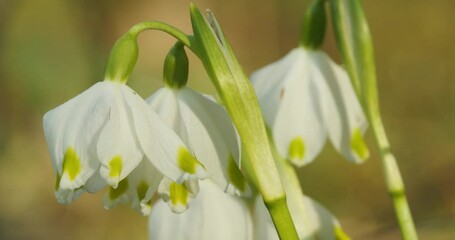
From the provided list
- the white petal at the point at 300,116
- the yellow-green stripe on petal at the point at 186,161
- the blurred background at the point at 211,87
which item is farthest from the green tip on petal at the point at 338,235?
the blurred background at the point at 211,87

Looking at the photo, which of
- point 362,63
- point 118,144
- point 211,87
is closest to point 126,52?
point 118,144

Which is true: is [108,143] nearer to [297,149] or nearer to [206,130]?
[206,130]

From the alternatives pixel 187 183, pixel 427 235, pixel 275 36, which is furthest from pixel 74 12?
pixel 187 183

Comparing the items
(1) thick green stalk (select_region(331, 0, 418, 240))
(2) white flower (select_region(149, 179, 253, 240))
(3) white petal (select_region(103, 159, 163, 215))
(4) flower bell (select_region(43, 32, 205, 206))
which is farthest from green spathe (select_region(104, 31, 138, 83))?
(1) thick green stalk (select_region(331, 0, 418, 240))

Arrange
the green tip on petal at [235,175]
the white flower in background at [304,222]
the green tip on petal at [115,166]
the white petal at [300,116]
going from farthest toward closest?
the white petal at [300,116]
the white flower in background at [304,222]
the green tip on petal at [235,175]
the green tip on petal at [115,166]

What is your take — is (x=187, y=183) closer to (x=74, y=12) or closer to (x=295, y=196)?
(x=295, y=196)

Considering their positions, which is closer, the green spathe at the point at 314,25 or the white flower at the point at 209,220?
the white flower at the point at 209,220

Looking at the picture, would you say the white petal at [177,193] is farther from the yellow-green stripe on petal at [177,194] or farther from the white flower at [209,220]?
the white flower at [209,220]
